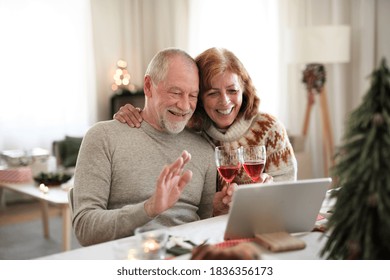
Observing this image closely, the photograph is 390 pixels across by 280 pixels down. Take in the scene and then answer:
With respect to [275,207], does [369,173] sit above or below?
above

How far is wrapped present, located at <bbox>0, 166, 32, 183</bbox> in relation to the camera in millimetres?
3961

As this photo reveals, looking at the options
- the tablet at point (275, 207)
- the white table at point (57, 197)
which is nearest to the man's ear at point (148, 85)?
the tablet at point (275, 207)

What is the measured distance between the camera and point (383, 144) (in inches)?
40.1

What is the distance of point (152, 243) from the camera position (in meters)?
1.22

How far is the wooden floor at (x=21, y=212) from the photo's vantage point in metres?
4.93

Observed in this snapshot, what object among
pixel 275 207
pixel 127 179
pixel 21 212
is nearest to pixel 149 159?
pixel 127 179

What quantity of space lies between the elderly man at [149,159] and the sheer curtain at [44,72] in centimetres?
412

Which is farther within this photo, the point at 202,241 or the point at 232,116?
the point at 232,116

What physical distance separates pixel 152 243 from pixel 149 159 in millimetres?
752

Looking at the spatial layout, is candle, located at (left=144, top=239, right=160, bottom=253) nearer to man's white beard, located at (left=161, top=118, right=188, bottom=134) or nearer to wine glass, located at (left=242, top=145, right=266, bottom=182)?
wine glass, located at (left=242, top=145, right=266, bottom=182)

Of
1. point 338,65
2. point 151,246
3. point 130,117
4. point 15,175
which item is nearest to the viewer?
point 151,246

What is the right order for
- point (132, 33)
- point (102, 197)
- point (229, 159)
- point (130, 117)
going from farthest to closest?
1. point (132, 33)
2. point (130, 117)
3. point (102, 197)
4. point (229, 159)

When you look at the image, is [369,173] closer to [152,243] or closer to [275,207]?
[275,207]
